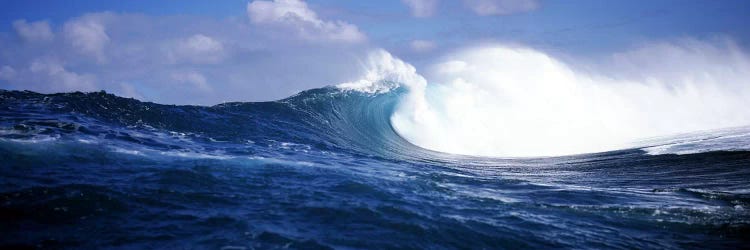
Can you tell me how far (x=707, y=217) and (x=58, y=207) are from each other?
10888 millimetres

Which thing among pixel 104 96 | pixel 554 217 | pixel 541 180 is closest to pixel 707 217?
pixel 554 217

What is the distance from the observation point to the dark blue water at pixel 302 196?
19.1 feet

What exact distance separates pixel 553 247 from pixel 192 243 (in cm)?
497

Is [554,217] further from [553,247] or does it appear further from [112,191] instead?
[112,191]

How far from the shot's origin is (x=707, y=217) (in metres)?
7.37

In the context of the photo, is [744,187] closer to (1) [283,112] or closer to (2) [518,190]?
(2) [518,190]

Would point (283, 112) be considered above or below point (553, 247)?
above

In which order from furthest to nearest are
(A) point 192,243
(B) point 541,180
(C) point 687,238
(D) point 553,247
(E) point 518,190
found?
(B) point 541,180
(E) point 518,190
(C) point 687,238
(D) point 553,247
(A) point 192,243

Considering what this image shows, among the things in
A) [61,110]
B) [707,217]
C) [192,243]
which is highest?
[61,110]

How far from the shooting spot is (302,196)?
25.8 feet

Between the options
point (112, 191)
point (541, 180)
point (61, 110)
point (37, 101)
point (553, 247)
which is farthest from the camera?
point (37, 101)

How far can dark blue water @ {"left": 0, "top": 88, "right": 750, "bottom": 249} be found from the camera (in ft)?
19.1

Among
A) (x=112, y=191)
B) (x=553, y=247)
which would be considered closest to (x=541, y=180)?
(x=553, y=247)

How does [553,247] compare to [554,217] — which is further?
[554,217]
